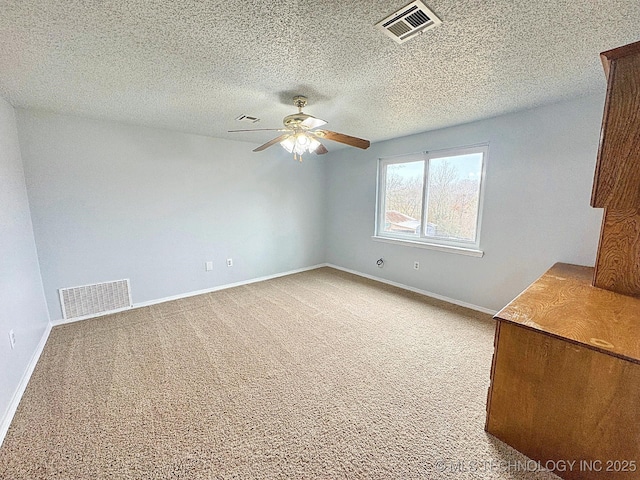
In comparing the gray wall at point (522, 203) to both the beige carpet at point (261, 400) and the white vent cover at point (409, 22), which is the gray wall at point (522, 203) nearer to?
the beige carpet at point (261, 400)

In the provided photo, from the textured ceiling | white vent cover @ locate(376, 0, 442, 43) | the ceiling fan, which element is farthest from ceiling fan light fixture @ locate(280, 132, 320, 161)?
white vent cover @ locate(376, 0, 442, 43)

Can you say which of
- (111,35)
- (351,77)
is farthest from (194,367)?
(351,77)

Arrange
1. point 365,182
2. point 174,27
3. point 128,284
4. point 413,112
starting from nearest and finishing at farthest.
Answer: point 174,27
point 413,112
point 128,284
point 365,182

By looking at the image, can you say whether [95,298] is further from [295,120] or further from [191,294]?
[295,120]

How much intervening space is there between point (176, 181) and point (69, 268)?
58.7 inches

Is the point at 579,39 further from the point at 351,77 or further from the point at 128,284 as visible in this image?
the point at 128,284

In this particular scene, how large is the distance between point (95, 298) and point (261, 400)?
255 cm

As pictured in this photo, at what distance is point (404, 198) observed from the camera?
12.9 feet

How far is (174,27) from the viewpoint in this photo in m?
1.33

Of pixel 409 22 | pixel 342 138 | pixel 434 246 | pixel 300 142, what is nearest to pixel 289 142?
pixel 300 142

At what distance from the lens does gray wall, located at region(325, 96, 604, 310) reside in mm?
2363

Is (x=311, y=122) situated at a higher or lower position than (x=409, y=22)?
lower

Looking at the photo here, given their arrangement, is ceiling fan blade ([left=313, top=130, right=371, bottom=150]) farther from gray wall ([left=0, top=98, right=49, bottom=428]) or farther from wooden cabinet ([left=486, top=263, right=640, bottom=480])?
gray wall ([left=0, top=98, right=49, bottom=428])

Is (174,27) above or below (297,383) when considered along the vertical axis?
above
